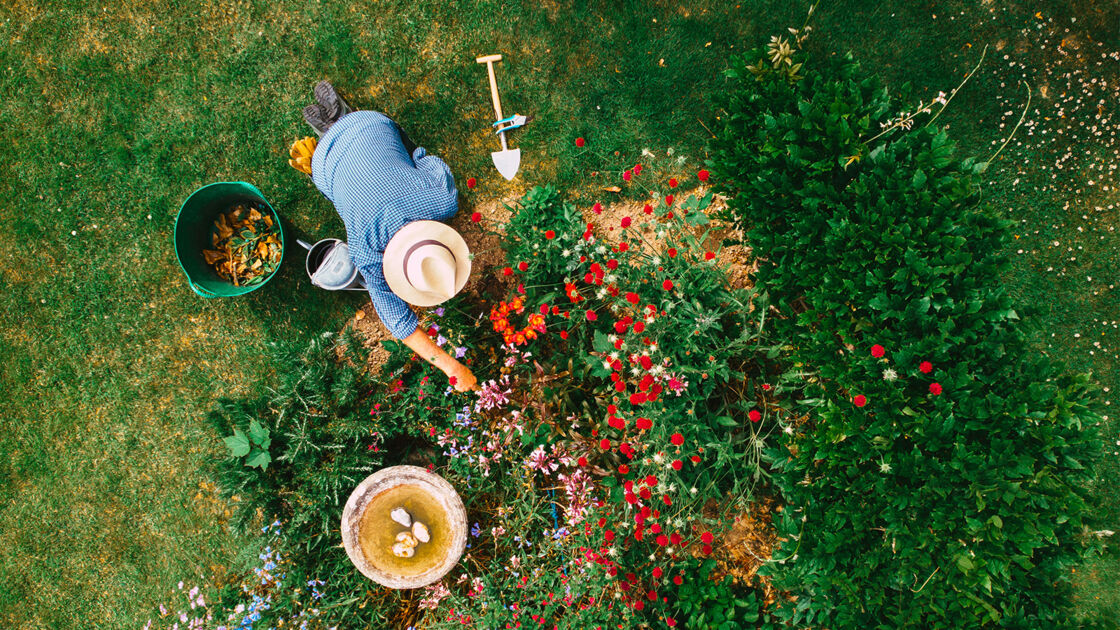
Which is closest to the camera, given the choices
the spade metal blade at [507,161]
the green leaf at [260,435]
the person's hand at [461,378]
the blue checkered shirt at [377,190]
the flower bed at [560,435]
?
the flower bed at [560,435]

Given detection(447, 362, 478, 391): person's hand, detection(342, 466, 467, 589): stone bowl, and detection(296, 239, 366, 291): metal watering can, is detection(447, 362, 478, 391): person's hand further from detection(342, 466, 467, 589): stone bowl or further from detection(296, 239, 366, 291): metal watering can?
detection(296, 239, 366, 291): metal watering can

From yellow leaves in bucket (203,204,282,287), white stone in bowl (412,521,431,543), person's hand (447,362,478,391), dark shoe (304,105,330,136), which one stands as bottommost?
white stone in bowl (412,521,431,543)

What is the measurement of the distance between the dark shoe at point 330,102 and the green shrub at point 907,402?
362cm

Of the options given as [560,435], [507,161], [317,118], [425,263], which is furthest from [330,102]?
[560,435]

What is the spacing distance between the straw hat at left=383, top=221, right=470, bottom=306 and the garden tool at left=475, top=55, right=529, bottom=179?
1.27 meters

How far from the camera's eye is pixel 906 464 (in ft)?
10.2

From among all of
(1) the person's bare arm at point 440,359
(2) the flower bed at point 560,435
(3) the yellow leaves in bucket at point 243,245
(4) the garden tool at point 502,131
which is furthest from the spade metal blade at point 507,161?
(3) the yellow leaves in bucket at point 243,245

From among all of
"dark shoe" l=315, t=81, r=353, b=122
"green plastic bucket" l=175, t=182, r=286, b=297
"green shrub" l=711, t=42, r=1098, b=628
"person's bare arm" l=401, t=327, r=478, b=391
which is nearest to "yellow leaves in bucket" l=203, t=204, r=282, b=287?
"green plastic bucket" l=175, t=182, r=286, b=297

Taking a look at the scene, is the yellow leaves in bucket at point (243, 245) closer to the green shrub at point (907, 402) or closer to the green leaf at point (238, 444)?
the green leaf at point (238, 444)

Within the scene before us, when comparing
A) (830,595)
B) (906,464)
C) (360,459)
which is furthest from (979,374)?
(360,459)

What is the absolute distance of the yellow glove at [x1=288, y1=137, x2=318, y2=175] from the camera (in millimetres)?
4668

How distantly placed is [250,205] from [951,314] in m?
5.55

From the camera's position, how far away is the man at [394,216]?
3877 mm

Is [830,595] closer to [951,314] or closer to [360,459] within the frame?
[951,314]
